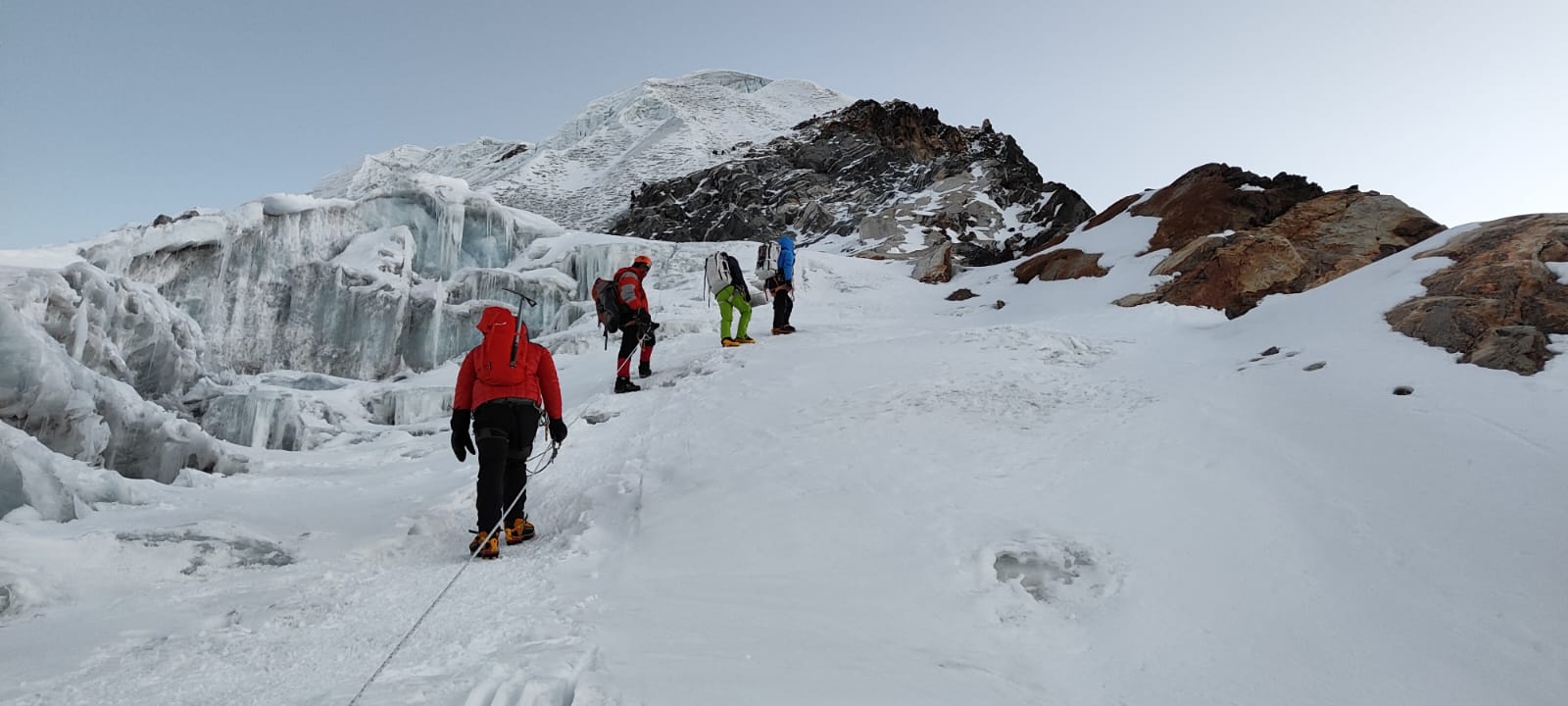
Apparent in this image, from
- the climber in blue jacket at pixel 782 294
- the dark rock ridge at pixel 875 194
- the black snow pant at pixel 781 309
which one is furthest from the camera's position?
the dark rock ridge at pixel 875 194

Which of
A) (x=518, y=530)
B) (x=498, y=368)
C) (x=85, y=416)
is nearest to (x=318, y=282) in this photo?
(x=85, y=416)

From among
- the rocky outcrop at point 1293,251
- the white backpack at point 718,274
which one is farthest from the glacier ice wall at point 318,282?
the rocky outcrop at point 1293,251

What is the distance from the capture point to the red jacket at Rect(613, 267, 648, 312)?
8820 millimetres

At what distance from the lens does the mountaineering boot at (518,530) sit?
4.50 metres

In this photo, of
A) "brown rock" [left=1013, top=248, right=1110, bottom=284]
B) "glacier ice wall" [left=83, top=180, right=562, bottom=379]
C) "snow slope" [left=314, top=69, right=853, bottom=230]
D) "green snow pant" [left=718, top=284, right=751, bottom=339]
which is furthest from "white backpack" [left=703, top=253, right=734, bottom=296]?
"snow slope" [left=314, top=69, right=853, bottom=230]

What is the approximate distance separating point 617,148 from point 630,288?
222 feet

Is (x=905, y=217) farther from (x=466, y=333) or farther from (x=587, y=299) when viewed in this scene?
(x=466, y=333)

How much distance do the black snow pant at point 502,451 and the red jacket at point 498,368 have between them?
2.7 inches

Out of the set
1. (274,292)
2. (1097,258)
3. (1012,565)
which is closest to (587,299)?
(274,292)

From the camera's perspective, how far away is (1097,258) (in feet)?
59.3

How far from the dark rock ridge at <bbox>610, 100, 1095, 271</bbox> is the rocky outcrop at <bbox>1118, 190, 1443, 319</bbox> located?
→ 1448 centimetres

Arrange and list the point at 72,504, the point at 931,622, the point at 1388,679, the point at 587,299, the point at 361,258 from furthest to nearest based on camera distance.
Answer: the point at 587,299 < the point at 361,258 < the point at 72,504 < the point at 931,622 < the point at 1388,679

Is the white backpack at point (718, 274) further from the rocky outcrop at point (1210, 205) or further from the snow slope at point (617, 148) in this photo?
the snow slope at point (617, 148)

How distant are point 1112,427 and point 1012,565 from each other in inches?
92.0
